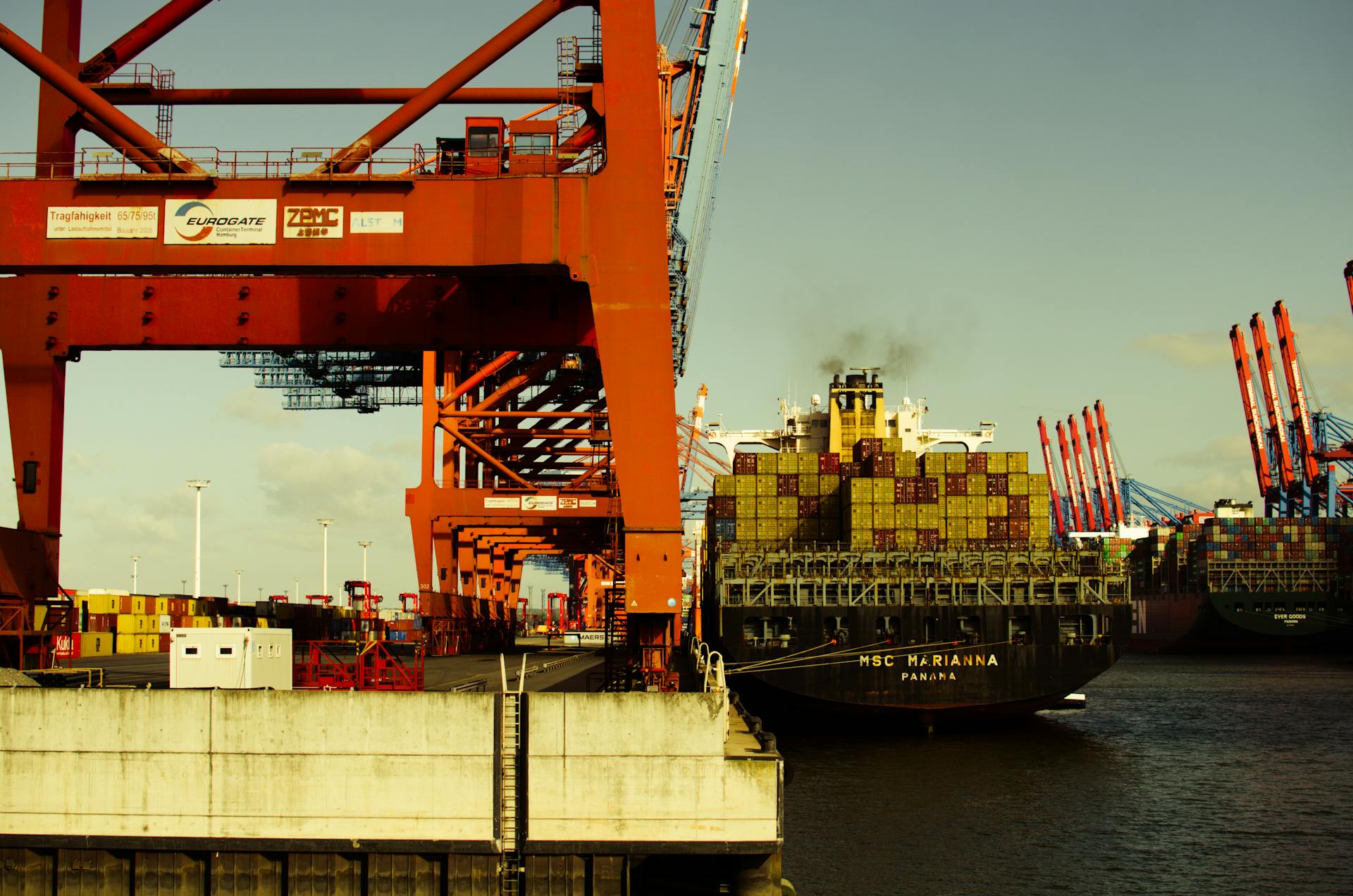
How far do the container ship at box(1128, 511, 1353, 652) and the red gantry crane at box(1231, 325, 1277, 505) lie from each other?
10425 mm

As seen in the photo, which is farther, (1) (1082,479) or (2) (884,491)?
(1) (1082,479)

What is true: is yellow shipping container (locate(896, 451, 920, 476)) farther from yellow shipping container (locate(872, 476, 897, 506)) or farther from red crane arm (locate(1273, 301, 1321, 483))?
red crane arm (locate(1273, 301, 1321, 483))

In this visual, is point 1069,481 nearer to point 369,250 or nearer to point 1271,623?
point 1271,623

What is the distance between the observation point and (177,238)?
2166 centimetres

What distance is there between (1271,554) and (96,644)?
285ft

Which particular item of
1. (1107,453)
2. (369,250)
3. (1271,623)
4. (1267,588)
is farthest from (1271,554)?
(369,250)

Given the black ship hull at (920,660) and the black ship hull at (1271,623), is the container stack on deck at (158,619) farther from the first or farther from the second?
the black ship hull at (1271,623)

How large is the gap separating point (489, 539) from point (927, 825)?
36437mm

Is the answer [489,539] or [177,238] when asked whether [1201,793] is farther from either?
[489,539]

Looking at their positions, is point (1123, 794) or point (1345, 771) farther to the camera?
point (1345, 771)

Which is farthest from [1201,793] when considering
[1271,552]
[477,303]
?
[1271,552]

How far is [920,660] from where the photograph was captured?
38156 mm

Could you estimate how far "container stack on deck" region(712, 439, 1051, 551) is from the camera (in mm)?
42000

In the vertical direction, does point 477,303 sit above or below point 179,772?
above
